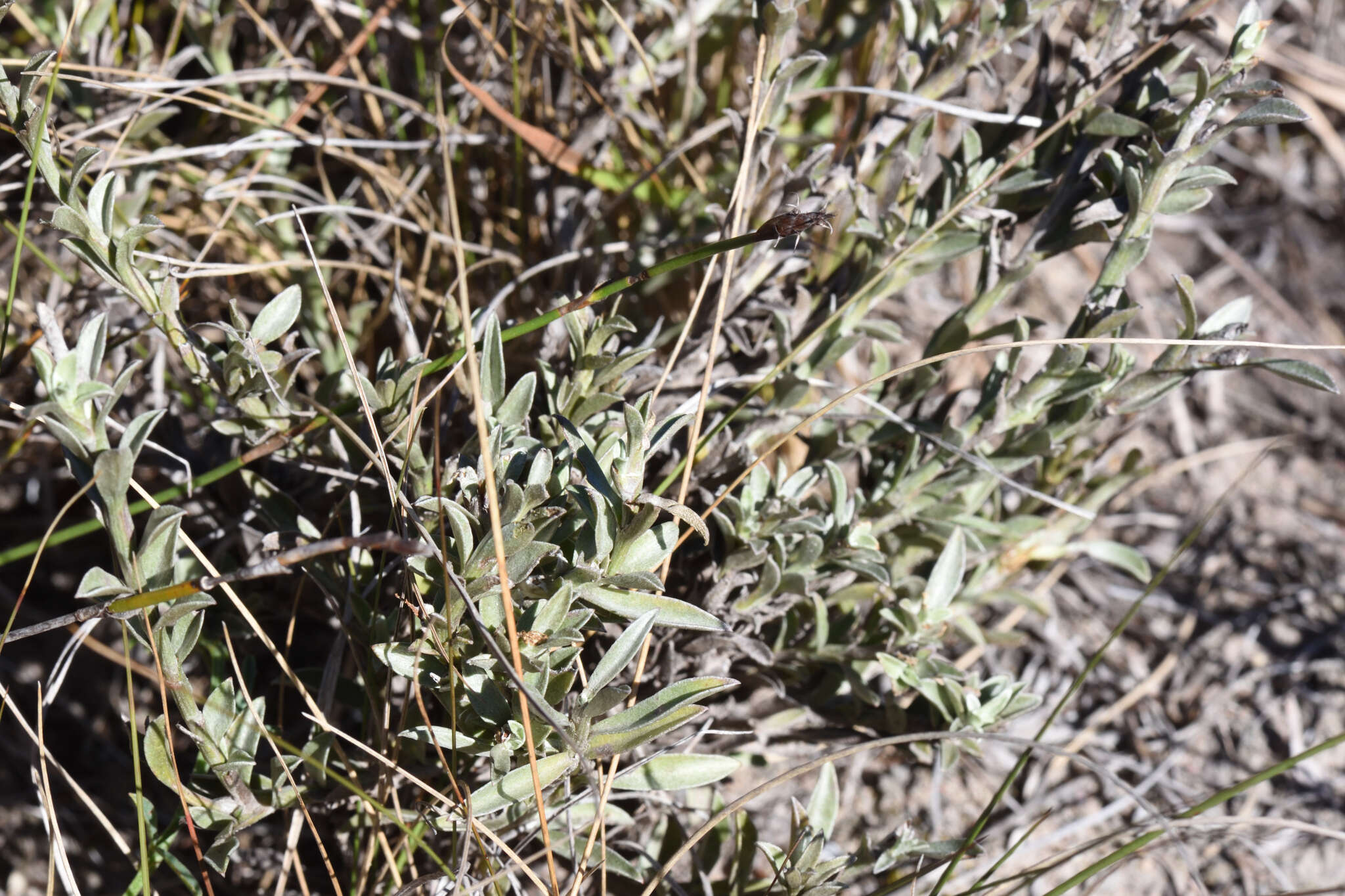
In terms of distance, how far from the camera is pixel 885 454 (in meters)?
1.65

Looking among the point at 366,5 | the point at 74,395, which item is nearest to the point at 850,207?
the point at 366,5

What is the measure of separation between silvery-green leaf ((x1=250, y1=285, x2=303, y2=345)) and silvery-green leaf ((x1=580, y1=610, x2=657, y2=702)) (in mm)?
587

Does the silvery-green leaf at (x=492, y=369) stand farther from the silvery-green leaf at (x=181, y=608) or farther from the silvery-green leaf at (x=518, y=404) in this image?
the silvery-green leaf at (x=181, y=608)

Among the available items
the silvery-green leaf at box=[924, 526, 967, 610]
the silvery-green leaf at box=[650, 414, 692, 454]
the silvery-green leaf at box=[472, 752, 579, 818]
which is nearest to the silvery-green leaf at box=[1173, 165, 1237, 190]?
the silvery-green leaf at box=[924, 526, 967, 610]

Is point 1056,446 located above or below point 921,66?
below

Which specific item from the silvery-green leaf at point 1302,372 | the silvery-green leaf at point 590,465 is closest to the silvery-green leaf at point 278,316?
the silvery-green leaf at point 590,465

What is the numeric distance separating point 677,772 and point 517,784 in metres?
0.24

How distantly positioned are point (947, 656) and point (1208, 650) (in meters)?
0.69

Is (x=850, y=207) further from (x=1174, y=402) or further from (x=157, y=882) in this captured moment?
(x=157, y=882)

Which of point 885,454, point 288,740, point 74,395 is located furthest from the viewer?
point 885,454

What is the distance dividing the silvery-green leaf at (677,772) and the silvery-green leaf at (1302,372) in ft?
2.83

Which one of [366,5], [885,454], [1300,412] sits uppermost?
[366,5]

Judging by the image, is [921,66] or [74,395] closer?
[74,395]

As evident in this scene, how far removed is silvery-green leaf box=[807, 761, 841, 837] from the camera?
4.46ft
